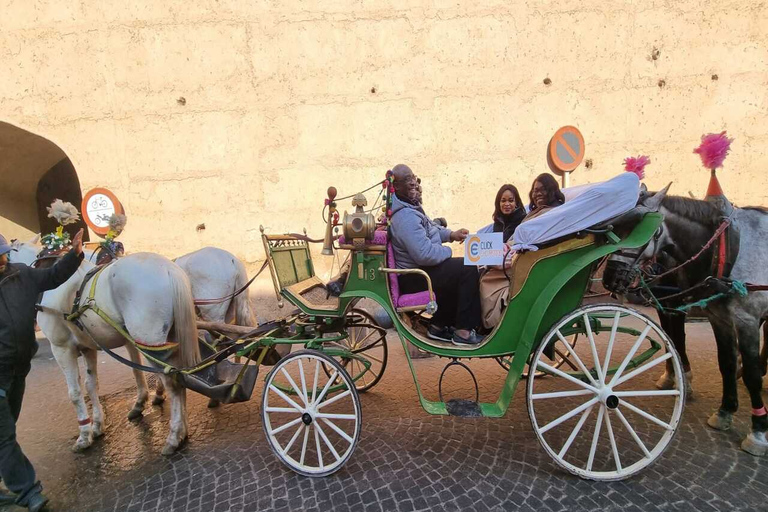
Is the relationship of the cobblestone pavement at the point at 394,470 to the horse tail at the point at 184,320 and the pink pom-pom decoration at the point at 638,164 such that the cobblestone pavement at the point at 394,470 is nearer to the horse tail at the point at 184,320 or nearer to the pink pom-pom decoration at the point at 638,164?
the horse tail at the point at 184,320

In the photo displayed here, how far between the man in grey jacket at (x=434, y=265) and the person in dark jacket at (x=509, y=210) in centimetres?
83

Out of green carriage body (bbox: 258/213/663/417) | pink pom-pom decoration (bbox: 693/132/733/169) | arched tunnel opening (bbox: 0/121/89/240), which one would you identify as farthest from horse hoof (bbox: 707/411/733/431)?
arched tunnel opening (bbox: 0/121/89/240)

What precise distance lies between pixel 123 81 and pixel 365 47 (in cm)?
387

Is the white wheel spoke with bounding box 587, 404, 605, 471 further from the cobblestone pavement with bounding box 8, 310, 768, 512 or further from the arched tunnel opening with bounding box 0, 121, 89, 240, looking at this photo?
the arched tunnel opening with bounding box 0, 121, 89, 240

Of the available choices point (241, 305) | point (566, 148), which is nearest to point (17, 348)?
point (241, 305)

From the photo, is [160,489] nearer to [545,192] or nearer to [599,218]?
[599,218]

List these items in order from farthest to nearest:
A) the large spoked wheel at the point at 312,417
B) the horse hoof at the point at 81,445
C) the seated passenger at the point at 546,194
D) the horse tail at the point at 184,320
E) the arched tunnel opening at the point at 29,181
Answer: the arched tunnel opening at the point at 29,181, the seated passenger at the point at 546,194, the horse hoof at the point at 81,445, the horse tail at the point at 184,320, the large spoked wheel at the point at 312,417

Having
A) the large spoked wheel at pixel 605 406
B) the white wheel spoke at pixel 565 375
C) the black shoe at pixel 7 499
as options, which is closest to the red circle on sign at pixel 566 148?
the large spoked wheel at pixel 605 406

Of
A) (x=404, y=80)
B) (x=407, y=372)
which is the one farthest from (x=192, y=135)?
(x=407, y=372)

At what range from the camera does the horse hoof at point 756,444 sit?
7.65ft

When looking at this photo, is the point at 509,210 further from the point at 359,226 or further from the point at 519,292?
the point at 359,226

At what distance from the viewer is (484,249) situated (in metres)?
2.36

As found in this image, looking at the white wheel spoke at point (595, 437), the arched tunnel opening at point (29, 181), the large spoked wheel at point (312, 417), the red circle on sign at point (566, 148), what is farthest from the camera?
the arched tunnel opening at point (29, 181)

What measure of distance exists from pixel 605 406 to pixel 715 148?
1869 mm
